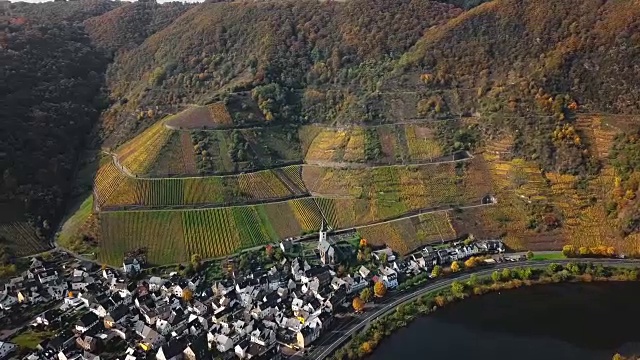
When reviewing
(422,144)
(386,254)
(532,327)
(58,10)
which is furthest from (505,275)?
(58,10)

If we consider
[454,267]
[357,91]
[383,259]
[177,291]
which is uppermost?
[357,91]

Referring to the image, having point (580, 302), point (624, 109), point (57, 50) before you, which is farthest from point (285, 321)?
point (57, 50)

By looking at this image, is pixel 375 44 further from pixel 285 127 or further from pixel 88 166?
pixel 88 166

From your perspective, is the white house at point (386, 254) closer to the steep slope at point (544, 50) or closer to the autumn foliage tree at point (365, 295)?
the autumn foliage tree at point (365, 295)

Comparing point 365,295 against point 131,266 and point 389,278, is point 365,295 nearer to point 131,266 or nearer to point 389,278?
point 389,278

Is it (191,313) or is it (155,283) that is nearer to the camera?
(191,313)

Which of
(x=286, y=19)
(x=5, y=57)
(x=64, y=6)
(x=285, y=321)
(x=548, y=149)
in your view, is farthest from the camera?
(x=64, y=6)
